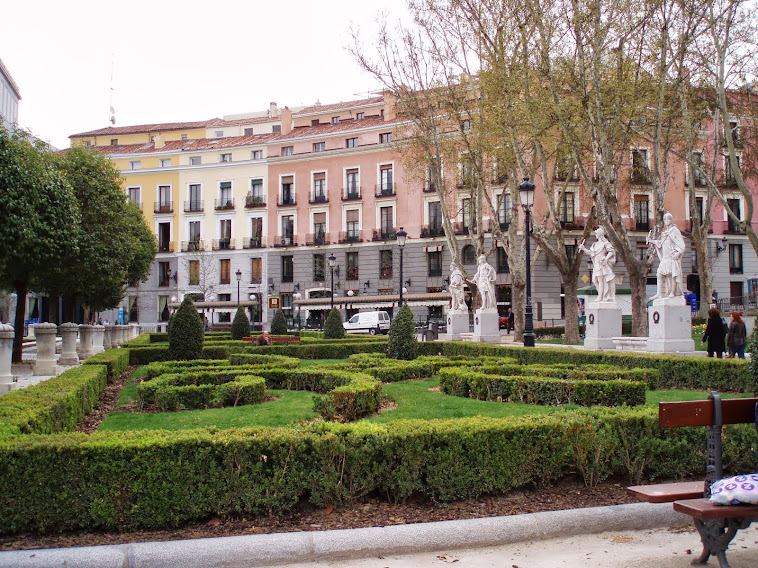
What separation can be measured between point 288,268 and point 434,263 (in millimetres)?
11400

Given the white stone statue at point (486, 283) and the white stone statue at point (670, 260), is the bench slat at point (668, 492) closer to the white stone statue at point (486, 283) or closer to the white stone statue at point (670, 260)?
the white stone statue at point (670, 260)

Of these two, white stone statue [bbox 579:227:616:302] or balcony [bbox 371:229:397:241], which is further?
balcony [bbox 371:229:397:241]

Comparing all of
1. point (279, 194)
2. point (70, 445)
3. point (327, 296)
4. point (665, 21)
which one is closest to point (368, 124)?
point (279, 194)

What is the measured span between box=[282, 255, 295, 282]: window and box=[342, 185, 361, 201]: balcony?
5963 mm

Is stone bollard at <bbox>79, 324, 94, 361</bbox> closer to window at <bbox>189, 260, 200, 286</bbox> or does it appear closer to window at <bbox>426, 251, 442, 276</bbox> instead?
window at <bbox>426, 251, 442, 276</bbox>

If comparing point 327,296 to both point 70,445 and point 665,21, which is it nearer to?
point 665,21

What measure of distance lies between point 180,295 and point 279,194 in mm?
10989

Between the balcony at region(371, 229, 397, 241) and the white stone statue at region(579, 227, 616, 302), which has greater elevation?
the balcony at region(371, 229, 397, 241)

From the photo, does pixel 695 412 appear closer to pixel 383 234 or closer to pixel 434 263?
Result: pixel 434 263

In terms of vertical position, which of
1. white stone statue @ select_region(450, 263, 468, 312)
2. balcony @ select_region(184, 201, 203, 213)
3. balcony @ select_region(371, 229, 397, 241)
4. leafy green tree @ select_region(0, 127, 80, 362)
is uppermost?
balcony @ select_region(184, 201, 203, 213)

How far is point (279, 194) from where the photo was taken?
50656 millimetres

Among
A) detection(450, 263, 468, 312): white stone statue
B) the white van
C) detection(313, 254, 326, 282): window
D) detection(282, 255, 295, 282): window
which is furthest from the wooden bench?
detection(282, 255, 295, 282): window

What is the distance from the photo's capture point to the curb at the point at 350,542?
420 cm

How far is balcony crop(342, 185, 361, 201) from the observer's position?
157 ft
